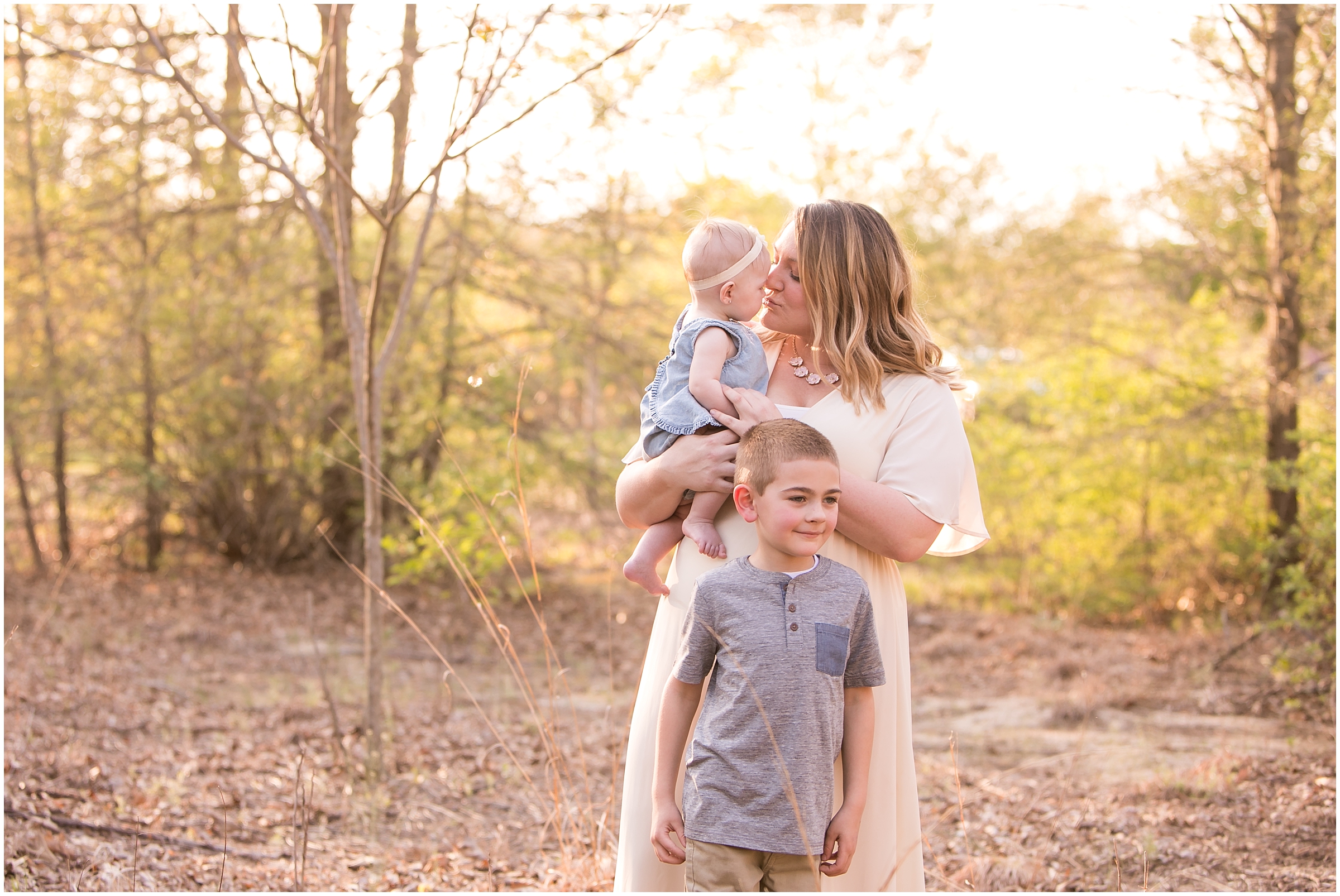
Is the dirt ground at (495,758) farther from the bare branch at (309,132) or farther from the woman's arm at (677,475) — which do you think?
the bare branch at (309,132)

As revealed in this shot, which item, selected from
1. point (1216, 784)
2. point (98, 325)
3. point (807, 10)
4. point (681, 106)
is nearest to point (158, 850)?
point (1216, 784)

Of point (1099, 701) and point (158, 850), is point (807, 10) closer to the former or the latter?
point (1099, 701)

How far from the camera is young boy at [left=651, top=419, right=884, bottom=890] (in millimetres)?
1619

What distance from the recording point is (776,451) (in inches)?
65.0

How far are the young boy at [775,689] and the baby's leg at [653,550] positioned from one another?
13.4 inches

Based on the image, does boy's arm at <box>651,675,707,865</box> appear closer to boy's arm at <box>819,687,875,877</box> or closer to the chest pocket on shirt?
boy's arm at <box>819,687,875,877</box>

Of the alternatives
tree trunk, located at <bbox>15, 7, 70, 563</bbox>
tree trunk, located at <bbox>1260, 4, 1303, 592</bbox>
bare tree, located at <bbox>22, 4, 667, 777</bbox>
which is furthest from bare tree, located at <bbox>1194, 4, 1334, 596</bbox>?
tree trunk, located at <bbox>15, 7, 70, 563</bbox>

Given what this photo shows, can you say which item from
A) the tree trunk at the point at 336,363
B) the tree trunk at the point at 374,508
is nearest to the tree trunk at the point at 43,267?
the tree trunk at the point at 336,363

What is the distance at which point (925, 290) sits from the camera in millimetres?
2385

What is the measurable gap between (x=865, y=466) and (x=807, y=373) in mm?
258

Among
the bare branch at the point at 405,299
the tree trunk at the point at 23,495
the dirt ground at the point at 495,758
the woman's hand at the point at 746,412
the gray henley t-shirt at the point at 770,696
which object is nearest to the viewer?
the gray henley t-shirt at the point at 770,696

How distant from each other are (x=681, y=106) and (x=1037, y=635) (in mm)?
4626

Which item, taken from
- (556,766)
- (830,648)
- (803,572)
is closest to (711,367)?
(803,572)

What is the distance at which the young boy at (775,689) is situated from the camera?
5.31 ft
